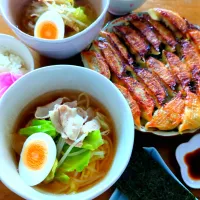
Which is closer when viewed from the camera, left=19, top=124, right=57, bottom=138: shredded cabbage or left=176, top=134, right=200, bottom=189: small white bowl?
left=19, top=124, right=57, bottom=138: shredded cabbage

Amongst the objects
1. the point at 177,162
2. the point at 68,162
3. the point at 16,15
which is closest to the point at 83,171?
the point at 68,162

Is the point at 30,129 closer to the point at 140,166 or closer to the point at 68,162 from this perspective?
the point at 68,162

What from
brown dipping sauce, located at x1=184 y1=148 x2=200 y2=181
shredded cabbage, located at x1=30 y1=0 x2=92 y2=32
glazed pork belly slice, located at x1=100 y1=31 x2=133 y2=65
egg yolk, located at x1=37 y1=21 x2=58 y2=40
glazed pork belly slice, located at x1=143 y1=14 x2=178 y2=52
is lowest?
brown dipping sauce, located at x1=184 y1=148 x2=200 y2=181

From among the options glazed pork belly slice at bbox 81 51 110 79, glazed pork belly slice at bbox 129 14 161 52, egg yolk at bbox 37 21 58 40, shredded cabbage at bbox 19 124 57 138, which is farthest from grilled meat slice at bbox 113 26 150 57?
shredded cabbage at bbox 19 124 57 138

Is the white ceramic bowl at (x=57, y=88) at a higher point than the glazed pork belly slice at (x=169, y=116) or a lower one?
higher

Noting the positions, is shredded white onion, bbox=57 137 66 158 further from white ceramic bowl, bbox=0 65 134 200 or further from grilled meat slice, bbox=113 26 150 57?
grilled meat slice, bbox=113 26 150 57

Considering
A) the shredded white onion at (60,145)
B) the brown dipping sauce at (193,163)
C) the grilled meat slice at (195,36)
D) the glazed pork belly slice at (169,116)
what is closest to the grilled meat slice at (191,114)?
the glazed pork belly slice at (169,116)

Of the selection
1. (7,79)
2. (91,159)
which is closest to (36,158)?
(91,159)

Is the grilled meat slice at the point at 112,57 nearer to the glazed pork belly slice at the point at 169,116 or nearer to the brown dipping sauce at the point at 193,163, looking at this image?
the glazed pork belly slice at the point at 169,116
